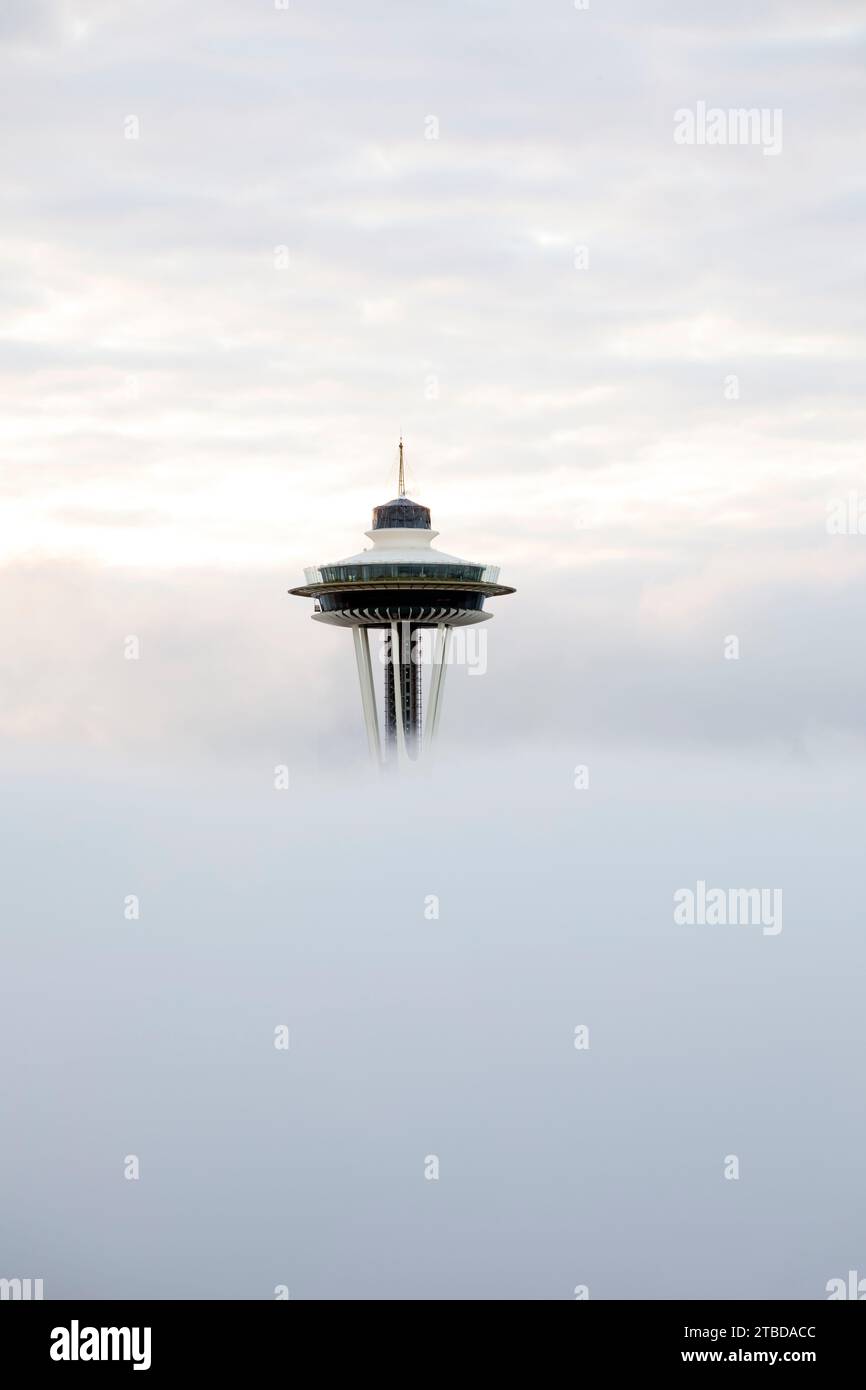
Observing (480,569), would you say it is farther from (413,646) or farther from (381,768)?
(381,768)

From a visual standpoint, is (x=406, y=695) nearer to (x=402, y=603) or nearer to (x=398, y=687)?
(x=398, y=687)

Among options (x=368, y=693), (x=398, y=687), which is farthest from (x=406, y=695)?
(x=368, y=693)
